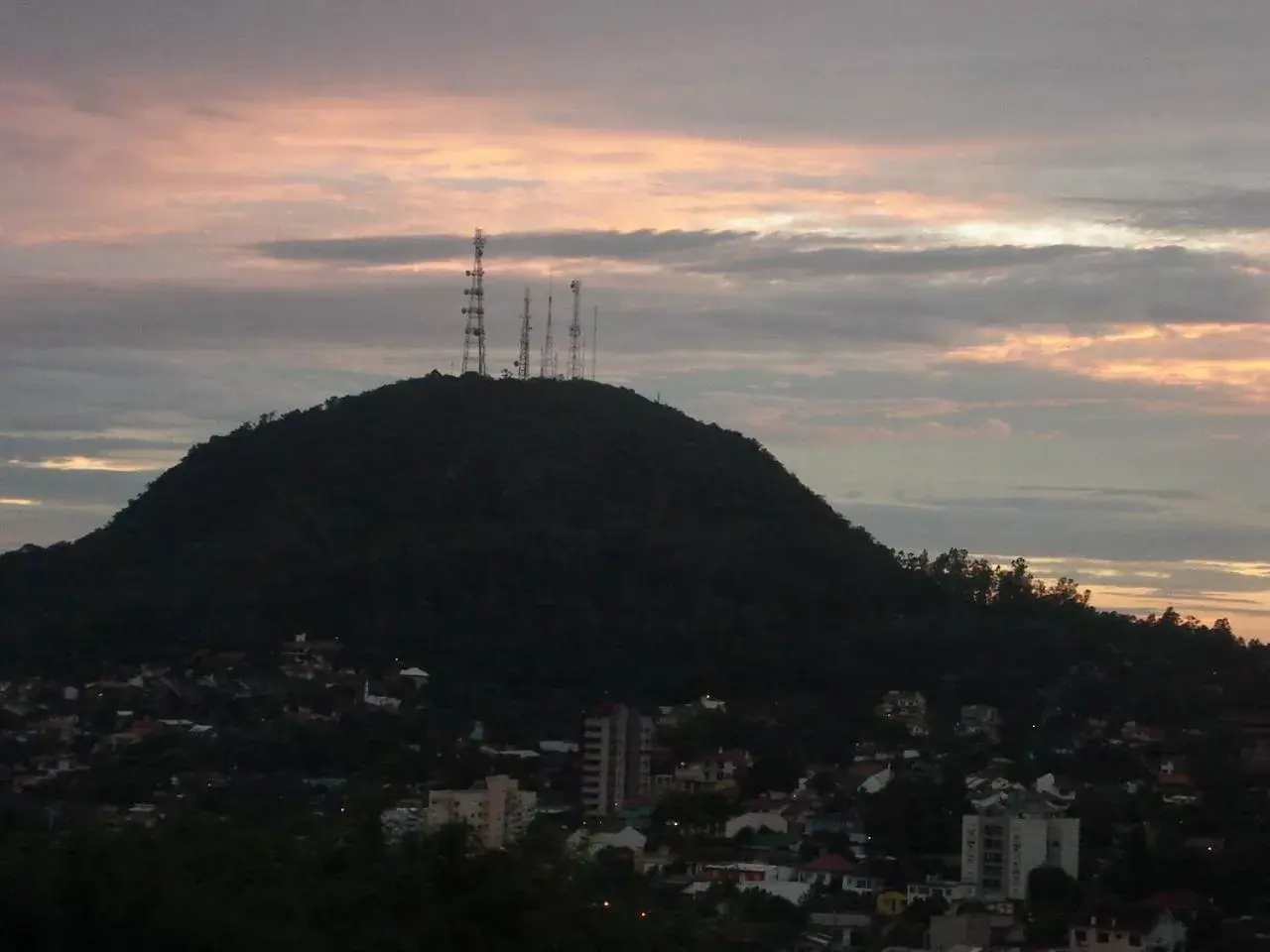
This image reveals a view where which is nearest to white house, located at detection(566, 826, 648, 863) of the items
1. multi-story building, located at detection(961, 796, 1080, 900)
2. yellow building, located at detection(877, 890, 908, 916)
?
yellow building, located at detection(877, 890, 908, 916)

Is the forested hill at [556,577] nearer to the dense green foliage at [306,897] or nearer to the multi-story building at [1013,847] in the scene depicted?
the multi-story building at [1013,847]

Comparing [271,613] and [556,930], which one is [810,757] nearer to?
[271,613]

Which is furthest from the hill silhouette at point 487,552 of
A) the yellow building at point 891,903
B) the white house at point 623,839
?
the yellow building at point 891,903

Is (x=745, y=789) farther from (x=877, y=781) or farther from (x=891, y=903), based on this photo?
(x=891, y=903)

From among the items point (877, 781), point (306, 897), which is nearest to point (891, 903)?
point (877, 781)

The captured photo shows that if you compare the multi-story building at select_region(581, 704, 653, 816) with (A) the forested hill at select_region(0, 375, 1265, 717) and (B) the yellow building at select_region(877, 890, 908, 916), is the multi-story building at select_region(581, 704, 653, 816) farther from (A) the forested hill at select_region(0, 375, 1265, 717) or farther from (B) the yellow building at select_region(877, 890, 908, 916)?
(B) the yellow building at select_region(877, 890, 908, 916)

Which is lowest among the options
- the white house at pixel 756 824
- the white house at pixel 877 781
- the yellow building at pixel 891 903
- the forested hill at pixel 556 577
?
the yellow building at pixel 891 903
